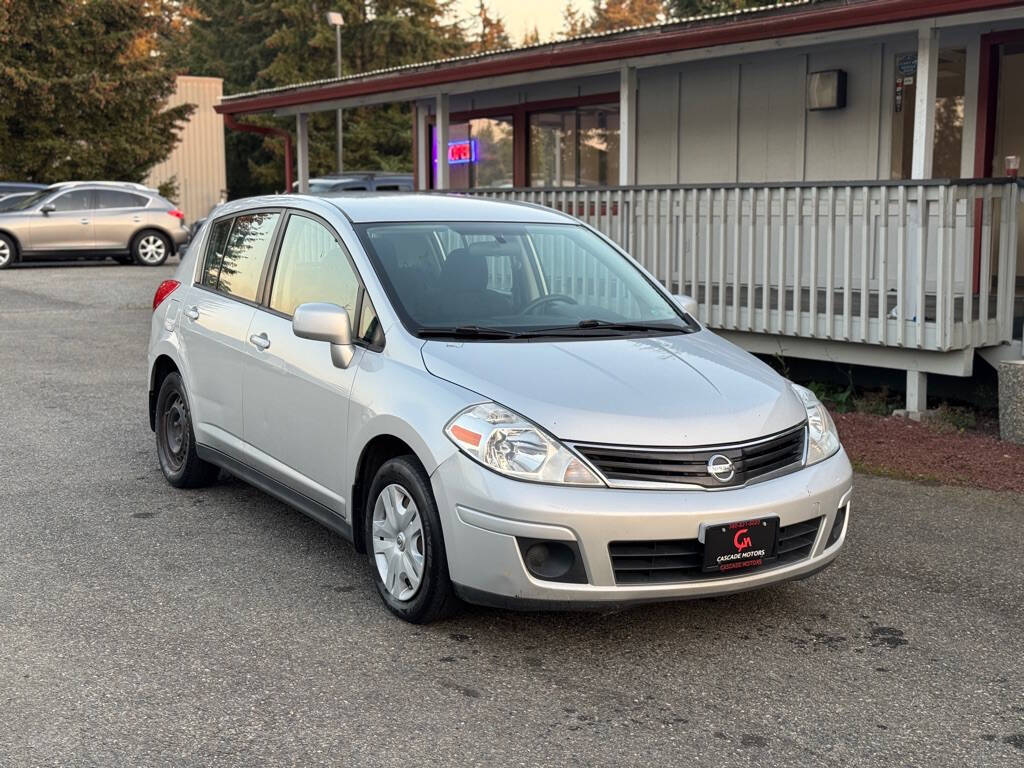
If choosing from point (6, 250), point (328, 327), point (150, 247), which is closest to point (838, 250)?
point (328, 327)

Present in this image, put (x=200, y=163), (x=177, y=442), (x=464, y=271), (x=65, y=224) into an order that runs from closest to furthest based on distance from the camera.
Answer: (x=464, y=271), (x=177, y=442), (x=65, y=224), (x=200, y=163)

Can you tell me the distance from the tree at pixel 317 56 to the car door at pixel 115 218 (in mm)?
24055

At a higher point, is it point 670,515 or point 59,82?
point 59,82

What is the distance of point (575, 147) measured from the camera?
16297 millimetres

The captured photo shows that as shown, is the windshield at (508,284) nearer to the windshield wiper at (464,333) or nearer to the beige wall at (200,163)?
the windshield wiper at (464,333)

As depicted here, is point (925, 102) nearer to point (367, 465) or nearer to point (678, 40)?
point (678, 40)

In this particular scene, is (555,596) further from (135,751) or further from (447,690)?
(135,751)

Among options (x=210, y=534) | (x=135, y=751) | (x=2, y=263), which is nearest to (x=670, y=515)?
(x=135, y=751)

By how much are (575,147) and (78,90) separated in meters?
21.0

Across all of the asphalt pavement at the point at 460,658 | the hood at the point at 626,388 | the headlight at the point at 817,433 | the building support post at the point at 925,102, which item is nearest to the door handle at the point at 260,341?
the asphalt pavement at the point at 460,658

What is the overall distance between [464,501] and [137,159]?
32.9m

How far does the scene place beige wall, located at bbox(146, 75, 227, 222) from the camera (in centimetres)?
4141

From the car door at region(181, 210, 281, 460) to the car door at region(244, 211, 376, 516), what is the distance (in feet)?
0.51

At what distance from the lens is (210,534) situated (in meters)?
6.11
